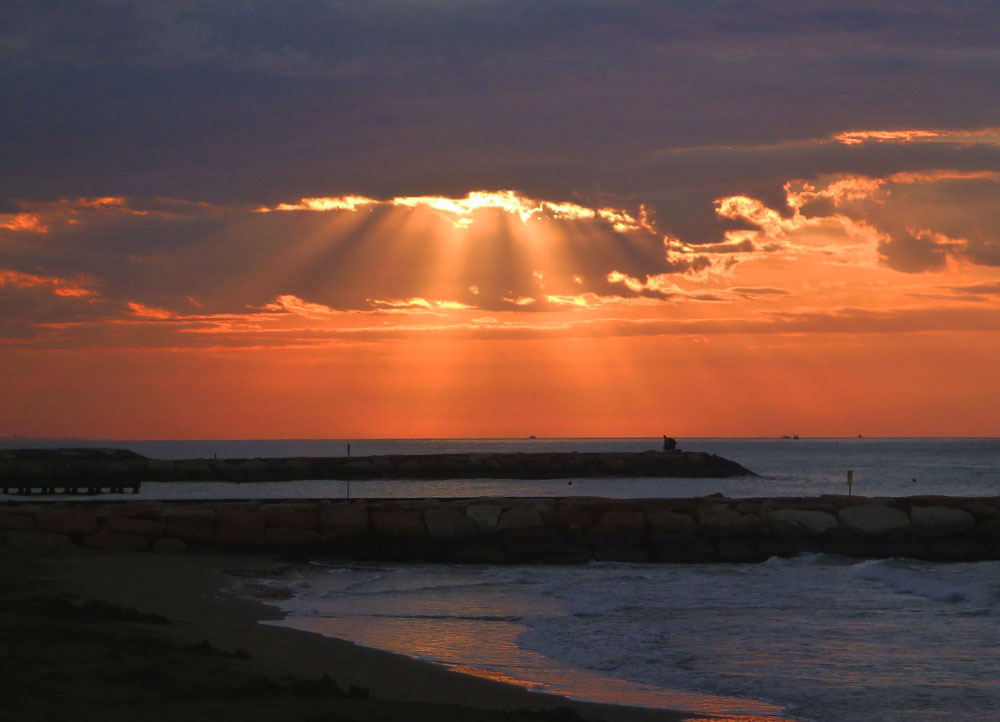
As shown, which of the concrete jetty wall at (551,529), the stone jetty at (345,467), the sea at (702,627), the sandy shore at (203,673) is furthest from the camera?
the stone jetty at (345,467)

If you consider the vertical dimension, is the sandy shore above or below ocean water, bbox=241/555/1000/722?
above

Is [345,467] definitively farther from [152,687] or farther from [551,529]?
[152,687]

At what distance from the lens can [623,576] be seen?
627 inches

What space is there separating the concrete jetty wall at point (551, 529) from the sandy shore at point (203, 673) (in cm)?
574

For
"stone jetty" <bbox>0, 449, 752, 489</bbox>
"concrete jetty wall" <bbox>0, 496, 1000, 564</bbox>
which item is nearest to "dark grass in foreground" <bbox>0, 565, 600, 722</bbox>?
"concrete jetty wall" <bbox>0, 496, 1000, 564</bbox>

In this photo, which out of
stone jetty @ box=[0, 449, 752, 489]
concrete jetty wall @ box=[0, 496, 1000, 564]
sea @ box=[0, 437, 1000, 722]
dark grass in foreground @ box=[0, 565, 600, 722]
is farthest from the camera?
stone jetty @ box=[0, 449, 752, 489]

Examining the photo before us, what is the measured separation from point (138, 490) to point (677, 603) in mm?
37634

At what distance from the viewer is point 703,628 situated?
1148cm

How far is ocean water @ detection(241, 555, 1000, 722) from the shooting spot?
8.53 m

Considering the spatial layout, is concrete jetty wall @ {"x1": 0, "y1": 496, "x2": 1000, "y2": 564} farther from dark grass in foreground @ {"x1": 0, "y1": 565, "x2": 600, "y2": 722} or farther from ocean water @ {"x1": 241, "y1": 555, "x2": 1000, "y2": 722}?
dark grass in foreground @ {"x1": 0, "y1": 565, "x2": 600, "y2": 722}

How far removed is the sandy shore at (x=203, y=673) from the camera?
6.40 metres

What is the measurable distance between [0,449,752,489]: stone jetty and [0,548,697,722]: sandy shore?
4562 cm

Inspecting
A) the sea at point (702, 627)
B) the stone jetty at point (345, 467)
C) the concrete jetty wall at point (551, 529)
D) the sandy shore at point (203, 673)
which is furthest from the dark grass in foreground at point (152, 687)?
the stone jetty at point (345, 467)

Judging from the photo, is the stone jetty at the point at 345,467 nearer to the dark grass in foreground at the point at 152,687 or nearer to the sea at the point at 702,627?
the sea at the point at 702,627
